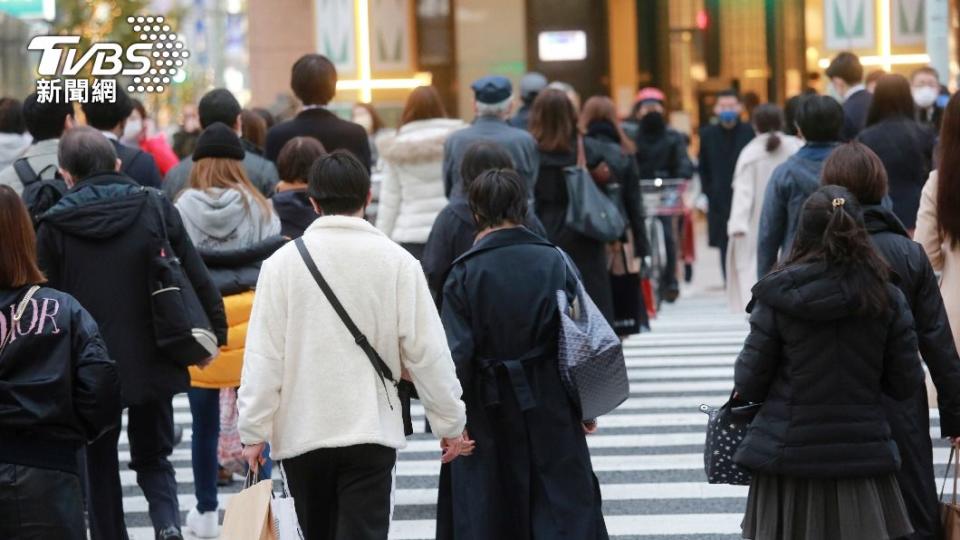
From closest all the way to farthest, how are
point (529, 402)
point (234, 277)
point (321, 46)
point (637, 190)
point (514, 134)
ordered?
1. point (529, 402)
2. point (234, 277)
3. point (514, 134)
4. point (637, 190)
5. point (321, 46)

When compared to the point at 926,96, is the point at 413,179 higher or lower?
lower

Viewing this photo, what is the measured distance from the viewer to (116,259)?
284 inches

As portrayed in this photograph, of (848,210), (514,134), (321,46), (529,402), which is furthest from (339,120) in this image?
(321,46)

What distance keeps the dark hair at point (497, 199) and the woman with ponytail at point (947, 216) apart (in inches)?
84.7

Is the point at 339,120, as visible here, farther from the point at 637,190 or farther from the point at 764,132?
the point at 764,132

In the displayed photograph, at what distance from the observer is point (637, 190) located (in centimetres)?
1183

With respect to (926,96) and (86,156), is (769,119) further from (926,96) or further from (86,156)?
(86,156)

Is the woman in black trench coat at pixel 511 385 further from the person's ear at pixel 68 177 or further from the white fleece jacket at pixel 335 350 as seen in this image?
the person's ear at pixel 68 177

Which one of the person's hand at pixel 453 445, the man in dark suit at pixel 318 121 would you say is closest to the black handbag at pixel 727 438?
the person's hand at pixel 453 445

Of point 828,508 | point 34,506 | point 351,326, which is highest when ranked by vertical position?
point 351,326

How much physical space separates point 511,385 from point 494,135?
391 centimetres

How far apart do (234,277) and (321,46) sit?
54.1 ft

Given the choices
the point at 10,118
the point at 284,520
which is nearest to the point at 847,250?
the point at 284,520

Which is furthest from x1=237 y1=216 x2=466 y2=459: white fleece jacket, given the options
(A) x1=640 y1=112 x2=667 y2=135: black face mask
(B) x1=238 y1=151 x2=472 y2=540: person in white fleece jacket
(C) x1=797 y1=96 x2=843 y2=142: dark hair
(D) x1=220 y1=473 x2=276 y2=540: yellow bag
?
(A) x1=640 y1=112 x2=667 y2=135: black face mask
